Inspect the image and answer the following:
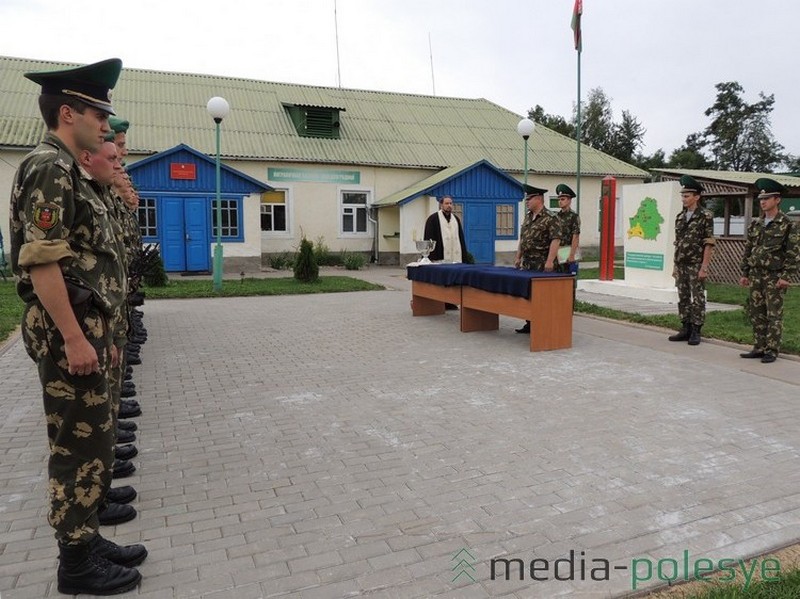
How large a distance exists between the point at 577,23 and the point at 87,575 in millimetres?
13762

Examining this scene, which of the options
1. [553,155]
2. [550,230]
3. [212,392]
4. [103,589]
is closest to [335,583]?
[103,589]

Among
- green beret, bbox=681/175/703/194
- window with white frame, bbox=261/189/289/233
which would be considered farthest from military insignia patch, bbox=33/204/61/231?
window with white frame, bbox=261/189/289/233

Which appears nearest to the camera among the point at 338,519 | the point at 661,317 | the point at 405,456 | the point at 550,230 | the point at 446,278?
the point at 338,519

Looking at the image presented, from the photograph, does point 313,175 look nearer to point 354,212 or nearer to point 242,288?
point 354,212

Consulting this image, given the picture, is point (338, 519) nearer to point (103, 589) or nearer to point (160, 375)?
point (103, 589)

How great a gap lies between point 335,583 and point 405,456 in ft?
4.87

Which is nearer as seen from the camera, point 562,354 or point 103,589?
point 103,589

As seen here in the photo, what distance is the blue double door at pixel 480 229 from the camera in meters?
21.3

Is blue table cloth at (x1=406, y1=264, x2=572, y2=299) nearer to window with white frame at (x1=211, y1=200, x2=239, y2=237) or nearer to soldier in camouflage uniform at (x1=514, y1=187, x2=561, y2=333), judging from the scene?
soldier in camouflage uniform at (x1=514, y1=187, x2=561, y2=333)

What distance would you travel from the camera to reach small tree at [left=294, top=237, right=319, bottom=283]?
15.4 meters

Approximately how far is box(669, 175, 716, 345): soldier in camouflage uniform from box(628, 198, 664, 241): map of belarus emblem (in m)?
4.66

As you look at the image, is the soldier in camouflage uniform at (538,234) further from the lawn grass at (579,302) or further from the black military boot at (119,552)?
the black military boot at (119,552)

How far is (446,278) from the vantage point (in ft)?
29.2

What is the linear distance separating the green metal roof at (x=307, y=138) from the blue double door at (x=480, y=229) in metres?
2.72
